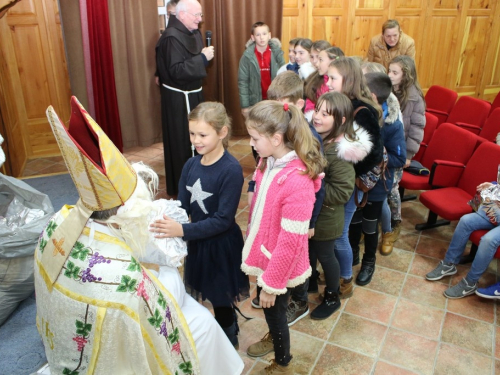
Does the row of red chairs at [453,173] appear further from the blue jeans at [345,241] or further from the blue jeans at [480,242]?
the blue jeans at [345,241]

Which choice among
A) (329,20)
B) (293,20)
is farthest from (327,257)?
(329,20)

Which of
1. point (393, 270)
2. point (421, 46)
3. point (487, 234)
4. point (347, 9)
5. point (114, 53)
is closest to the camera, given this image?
point (487, 234)

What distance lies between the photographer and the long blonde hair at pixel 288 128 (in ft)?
5.88

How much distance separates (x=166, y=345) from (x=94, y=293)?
308mm

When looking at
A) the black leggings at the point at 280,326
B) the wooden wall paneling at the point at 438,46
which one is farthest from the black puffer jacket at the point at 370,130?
the wooden wall paneling at the point at 438,46

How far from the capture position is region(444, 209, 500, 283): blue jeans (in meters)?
2.77

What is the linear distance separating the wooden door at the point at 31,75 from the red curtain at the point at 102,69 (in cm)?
65

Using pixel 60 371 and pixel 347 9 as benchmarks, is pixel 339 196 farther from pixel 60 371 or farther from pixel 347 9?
pixel 347 9

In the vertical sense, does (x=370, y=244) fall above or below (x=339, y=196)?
below

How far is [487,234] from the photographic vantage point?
280cm

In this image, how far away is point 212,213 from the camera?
2.07 m

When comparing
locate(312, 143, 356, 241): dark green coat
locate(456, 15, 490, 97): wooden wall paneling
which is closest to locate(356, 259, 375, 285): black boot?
locate(312, 143, 356, 241): dark green coat

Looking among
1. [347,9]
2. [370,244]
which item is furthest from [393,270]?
[347,9]

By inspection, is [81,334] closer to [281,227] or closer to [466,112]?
[281,227]
